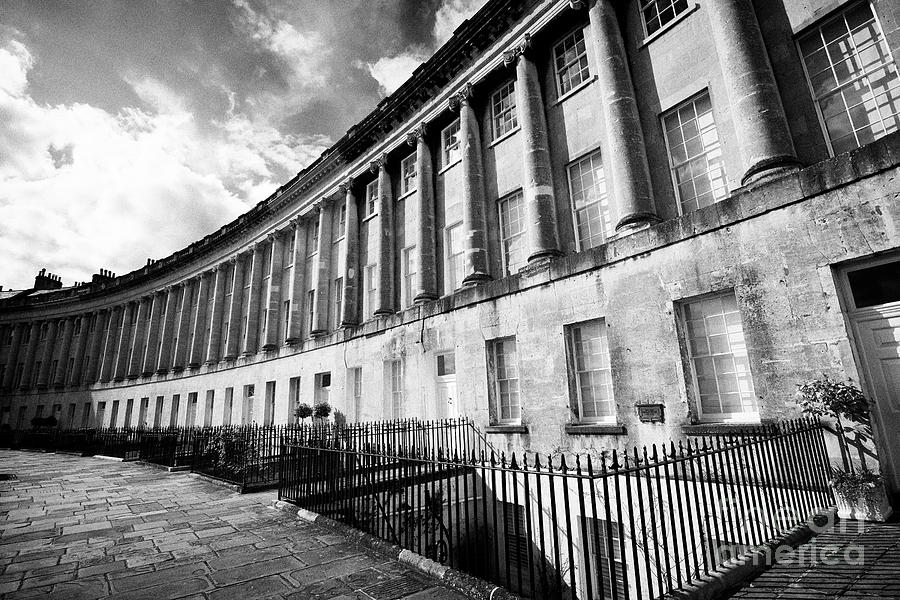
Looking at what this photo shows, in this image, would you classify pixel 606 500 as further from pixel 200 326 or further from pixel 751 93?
pixel 200 326

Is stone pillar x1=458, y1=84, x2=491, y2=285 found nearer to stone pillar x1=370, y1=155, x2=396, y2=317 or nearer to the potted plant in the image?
stone pillar x1=370, y1=155, x2=396, y2=317

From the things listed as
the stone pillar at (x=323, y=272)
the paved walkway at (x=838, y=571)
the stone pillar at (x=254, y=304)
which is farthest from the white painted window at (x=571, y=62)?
the stone pillar at (x=254, y=304)

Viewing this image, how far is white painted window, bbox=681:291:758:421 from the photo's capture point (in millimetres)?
7378

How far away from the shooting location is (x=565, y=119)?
11.9m

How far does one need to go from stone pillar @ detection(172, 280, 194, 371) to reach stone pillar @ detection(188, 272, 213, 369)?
0.78 m

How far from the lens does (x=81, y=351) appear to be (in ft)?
126

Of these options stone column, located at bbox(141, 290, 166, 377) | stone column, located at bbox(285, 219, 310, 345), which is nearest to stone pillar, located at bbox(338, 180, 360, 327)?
stone column, located at bbox(285, 219, 310, 345)

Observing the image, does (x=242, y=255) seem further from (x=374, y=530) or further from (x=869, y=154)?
(x=869, y=154)

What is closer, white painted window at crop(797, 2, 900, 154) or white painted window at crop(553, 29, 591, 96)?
white painted window at crop(797, 2, 900, 154)

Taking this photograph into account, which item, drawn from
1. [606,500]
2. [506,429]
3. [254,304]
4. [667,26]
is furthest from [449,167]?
[254,304]

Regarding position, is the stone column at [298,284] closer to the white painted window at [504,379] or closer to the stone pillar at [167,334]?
the white painted window at [504,379]

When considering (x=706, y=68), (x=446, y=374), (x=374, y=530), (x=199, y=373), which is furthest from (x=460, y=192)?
(x=199, y=373)

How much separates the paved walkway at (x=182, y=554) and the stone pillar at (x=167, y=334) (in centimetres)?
2507

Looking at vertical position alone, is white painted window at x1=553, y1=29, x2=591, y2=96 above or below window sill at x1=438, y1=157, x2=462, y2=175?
above
